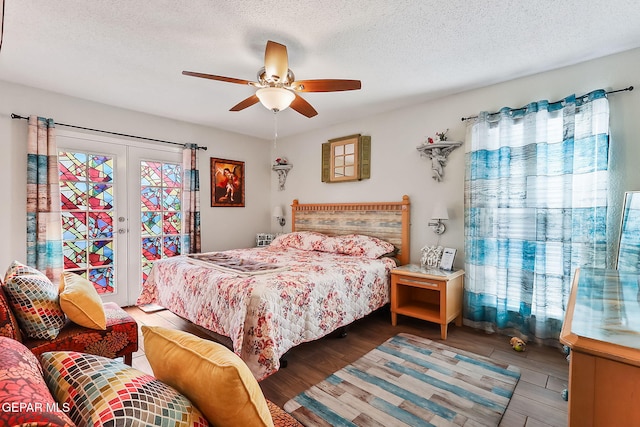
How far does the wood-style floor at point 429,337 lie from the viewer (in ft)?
6.10

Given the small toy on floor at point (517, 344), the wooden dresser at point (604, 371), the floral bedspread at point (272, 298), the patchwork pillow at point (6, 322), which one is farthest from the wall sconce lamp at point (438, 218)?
the patchwork pillow at point (6, 322)

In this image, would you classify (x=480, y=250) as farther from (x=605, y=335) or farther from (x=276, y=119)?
(x=276, y=119)

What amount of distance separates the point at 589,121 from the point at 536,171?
19.9 inches

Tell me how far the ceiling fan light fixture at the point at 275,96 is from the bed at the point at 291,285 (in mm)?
1332

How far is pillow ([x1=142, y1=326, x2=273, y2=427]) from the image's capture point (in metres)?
0.70

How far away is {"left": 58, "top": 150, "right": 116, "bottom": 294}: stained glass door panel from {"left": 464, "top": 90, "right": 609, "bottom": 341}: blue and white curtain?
4.05 meters

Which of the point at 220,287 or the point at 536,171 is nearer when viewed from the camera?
the point at 220,287

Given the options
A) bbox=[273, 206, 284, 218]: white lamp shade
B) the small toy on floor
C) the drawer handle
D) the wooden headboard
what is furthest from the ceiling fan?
bbox=[273, 206, 284, 218]: white lamp shade

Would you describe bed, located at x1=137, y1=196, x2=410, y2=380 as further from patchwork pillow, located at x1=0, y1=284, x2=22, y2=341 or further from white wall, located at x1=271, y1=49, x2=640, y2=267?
patchwork pillow, located at x1=0, y1=284, x2=22, y2=341

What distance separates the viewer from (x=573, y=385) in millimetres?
877

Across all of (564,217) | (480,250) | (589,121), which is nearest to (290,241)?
(480,250)

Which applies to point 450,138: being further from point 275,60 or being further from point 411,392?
point 411,392

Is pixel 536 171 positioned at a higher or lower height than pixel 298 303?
higher

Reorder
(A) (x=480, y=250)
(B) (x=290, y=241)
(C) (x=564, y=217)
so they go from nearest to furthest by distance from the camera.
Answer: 1. (C) (x=564, y=217)
2. (A) (x=480, y=250)
3. (B) (x=290, y=241)
